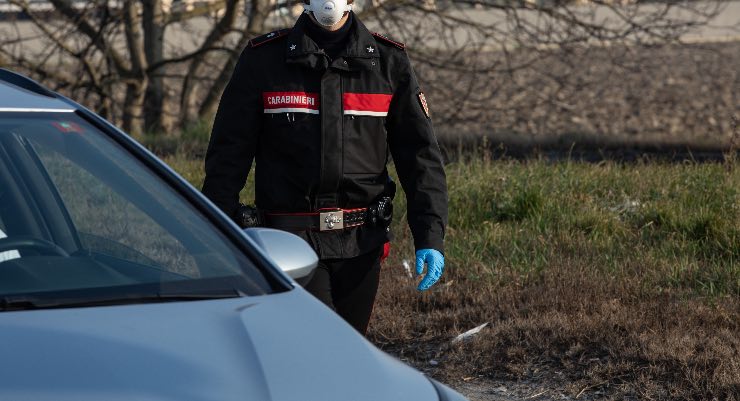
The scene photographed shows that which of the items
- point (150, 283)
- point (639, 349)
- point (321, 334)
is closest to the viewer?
point (321, 334)

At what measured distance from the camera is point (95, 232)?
320cm

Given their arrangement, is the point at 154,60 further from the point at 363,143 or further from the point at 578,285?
the point at 363,143

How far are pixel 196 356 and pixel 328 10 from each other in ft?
5.77

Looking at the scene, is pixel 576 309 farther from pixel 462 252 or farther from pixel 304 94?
pixel 304 94

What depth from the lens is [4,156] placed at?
310 centimetres

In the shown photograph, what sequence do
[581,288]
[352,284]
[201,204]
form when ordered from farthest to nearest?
[581,288] < [352,284] < [201,204]

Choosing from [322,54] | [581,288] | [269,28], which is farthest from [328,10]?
[269,28]

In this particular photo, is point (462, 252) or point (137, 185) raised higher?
point (137, 185)

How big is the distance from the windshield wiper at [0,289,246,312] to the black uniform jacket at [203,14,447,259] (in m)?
1.22

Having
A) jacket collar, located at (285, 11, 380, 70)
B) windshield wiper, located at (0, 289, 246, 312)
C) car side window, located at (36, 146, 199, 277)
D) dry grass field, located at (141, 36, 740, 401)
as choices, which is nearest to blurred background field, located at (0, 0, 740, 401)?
dry grass field, located at (141, 36, 740, 401)

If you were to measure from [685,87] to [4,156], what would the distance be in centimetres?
1863

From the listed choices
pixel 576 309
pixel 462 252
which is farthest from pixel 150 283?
pixel 462 252

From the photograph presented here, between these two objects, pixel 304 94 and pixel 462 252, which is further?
pixel 462 252

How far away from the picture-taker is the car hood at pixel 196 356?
2.23 meters
